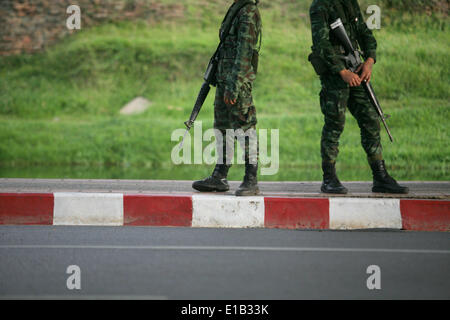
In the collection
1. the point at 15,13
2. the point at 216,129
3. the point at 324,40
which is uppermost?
A: the point at 15,13

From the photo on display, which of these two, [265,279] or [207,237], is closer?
[265,279]

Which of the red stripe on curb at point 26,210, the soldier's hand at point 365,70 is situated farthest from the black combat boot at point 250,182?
the red stripe on curb at point 26,210

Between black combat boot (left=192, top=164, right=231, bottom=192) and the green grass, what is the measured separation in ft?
36.7

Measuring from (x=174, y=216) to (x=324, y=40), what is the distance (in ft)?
5.34

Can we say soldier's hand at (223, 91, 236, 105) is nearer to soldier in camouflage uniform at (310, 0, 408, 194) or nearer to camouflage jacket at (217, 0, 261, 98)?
camouflage jacket at (217, 0, 261, 98)

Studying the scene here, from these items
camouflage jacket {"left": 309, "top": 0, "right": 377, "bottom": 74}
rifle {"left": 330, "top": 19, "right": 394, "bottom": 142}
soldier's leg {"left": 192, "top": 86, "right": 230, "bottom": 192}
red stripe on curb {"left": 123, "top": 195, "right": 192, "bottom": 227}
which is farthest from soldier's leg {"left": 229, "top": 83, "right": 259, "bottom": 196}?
rifle {"left": 330, "top": 19, "right": 394, "bottom": 142}

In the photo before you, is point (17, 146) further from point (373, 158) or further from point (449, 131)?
point (373, 158)

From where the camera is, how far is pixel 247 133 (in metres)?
Answer: 6.37

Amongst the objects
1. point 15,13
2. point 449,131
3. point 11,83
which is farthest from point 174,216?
point 15,13

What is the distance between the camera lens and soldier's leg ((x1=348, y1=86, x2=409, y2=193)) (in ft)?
21.5

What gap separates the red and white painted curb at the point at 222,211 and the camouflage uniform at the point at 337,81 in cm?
61

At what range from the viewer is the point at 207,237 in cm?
557

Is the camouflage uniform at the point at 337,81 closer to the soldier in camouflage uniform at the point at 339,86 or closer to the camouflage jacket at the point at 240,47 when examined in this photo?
the soldier in camouflage uniform at the point at 339,86

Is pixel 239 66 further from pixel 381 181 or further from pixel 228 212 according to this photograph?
pixel 381 181
